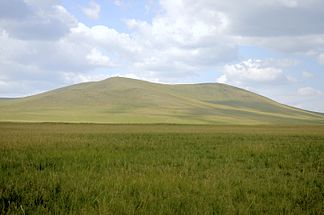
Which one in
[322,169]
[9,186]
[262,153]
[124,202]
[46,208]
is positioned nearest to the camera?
[46,208]

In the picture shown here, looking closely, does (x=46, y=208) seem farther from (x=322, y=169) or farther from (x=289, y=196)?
(x=322, y=169)

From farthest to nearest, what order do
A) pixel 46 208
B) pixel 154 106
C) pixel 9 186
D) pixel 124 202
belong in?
pixel 154 106 → pixel 9 186 → pixel 124 202 → pixel 46 208

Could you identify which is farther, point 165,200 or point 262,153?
point 262,153

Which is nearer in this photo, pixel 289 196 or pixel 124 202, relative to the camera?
pixel 124 202

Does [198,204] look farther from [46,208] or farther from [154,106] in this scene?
[154,106]

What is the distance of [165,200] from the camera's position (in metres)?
8.59

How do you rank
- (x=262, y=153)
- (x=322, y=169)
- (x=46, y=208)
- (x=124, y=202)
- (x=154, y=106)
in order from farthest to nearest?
(x=154, y=106), (x=262, y=153), (x=322, y=169), (x=124, y=202), (x=46, y=208)

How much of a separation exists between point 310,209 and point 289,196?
4.03 feet

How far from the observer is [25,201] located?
27.0ft

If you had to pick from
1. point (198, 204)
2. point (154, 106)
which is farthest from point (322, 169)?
point (154, 106)

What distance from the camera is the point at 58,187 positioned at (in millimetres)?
9609

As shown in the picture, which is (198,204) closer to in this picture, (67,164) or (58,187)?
(58,187)

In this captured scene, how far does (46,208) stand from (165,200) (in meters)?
2.66

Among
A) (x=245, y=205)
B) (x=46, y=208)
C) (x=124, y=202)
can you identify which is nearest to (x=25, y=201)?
(x=46, y=208)
